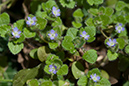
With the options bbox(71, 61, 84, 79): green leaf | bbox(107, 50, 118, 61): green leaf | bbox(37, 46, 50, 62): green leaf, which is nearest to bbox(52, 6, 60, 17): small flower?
bbox(37, 46, 50, 62): green leaf

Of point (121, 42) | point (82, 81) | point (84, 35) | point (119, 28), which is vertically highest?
point (84, 35)

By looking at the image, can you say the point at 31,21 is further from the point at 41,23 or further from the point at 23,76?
the point at 23,76

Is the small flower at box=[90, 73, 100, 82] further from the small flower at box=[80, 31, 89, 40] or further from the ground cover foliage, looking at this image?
Result: the small flower at box=[80, 31, 89, 40]

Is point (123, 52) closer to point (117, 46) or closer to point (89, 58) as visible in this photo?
point (117, 46)

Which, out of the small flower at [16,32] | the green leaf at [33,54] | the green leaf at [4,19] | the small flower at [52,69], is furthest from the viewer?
the green leaf at [33,54]

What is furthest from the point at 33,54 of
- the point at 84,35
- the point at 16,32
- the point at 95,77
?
the point at 95,77

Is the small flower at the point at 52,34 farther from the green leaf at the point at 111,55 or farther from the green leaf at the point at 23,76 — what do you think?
the green leaf at the point at 111,55

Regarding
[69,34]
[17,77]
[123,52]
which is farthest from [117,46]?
[17,77]

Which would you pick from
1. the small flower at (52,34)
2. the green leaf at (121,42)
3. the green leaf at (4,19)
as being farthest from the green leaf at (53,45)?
the green leaf at (121,42)
